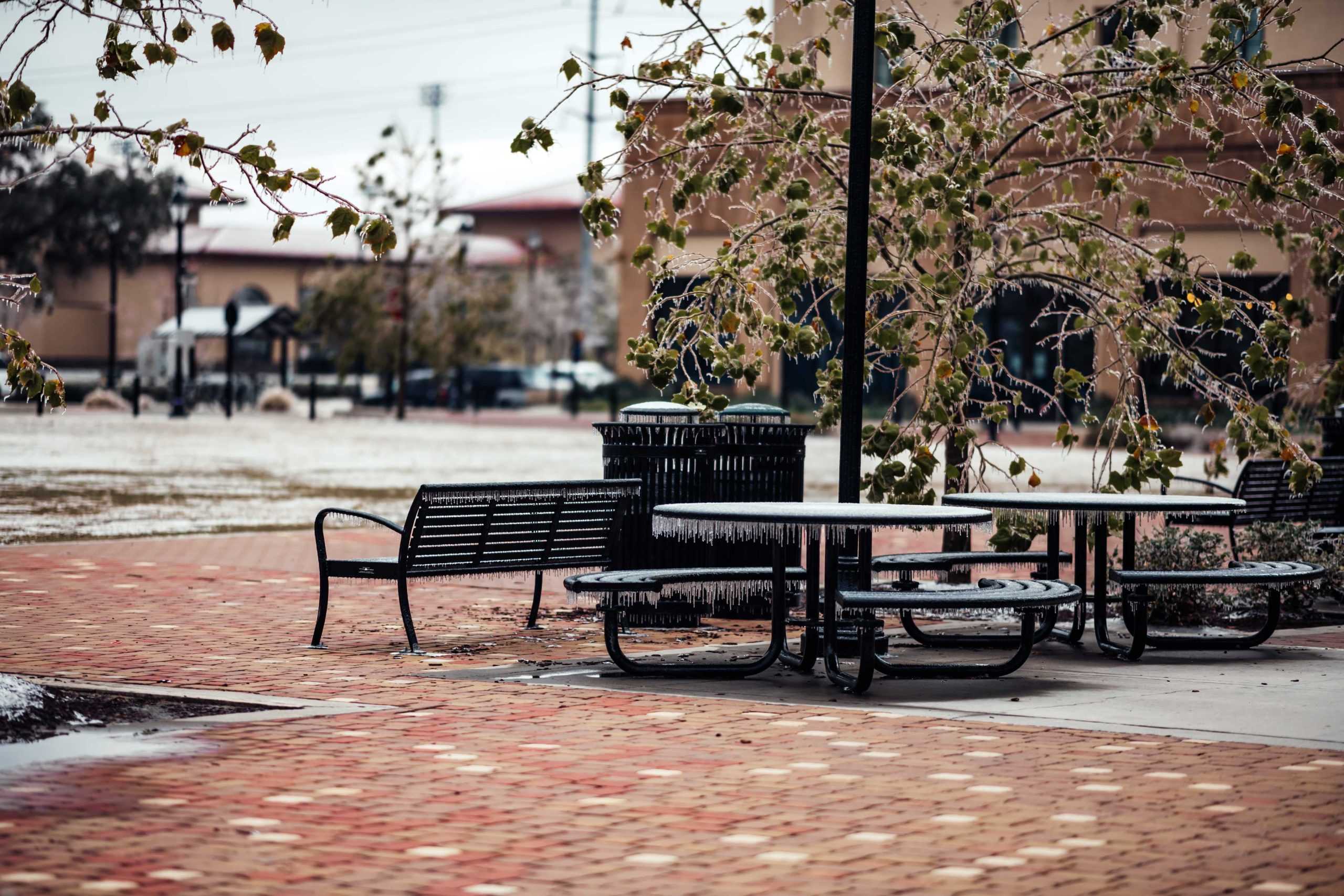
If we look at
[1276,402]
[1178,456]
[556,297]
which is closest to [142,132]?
[1178,456]

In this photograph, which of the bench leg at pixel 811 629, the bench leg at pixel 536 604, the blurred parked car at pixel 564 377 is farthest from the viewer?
the blurred parked car at pixel 564 377

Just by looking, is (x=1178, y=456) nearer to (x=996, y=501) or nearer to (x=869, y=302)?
(x=996, y=501)

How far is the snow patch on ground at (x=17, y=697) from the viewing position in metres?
7.07

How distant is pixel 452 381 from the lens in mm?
65938

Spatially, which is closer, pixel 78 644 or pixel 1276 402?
pixel 78 644

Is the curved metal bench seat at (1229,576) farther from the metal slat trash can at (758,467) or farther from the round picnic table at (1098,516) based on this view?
the metal slat trash can at (758,467)

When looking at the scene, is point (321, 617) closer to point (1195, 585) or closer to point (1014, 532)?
point (1014, 532)

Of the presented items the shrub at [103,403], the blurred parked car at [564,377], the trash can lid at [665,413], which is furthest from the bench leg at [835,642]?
the blurred parked car at [564,377]

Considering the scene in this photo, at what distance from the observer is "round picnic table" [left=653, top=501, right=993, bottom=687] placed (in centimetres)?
847

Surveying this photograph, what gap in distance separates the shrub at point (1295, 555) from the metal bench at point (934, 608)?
3200 millimetres

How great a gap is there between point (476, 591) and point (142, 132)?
6.44m

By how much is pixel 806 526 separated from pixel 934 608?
0.65 meters

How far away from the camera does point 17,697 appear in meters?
7.20

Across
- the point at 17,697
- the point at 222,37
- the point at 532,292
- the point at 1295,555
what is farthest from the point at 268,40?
the point at 532,292
